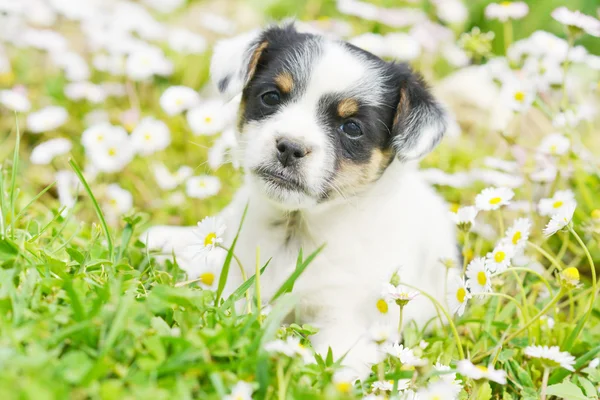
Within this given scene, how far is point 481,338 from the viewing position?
Result: 10.3ft

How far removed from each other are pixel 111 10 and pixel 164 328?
185 inches

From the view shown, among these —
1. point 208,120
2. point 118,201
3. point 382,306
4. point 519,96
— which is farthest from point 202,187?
point 519,96

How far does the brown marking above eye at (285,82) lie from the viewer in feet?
10.1

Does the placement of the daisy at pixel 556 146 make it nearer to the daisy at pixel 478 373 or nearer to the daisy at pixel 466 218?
the daisy at pixel 466 218

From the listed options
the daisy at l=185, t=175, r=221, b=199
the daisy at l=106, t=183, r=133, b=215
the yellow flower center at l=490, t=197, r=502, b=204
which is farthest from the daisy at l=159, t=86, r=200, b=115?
the yellow flower center at l=490, t=197, r=502, b=204

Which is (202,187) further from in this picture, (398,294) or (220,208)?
(398,294)

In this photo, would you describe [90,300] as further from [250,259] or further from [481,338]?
[481,338]

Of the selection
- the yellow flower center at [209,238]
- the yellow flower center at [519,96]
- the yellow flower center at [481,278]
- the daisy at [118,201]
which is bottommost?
the daisy at [118,201]

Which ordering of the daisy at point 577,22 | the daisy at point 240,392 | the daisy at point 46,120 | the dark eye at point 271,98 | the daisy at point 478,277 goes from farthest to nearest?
1. the daisy at point 46,120
2. the daisy at point 577,22
3. the dark eye at point 271,98
4. the daisy at point 478,277
5. the daisy at point 240,392

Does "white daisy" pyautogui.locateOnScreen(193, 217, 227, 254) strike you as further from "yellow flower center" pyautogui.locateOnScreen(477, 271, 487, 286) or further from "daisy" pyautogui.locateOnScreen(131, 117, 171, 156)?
"daisy" pyautogui.locateOnScreen(131, 117, 171, 156)

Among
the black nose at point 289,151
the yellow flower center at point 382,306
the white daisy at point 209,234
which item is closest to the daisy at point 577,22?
the black nose at point 289,151

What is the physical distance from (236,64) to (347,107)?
1.99 ft

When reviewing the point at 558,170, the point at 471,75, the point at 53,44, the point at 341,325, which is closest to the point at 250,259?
the point at 341,325

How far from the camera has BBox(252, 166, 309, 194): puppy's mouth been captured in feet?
9.57
